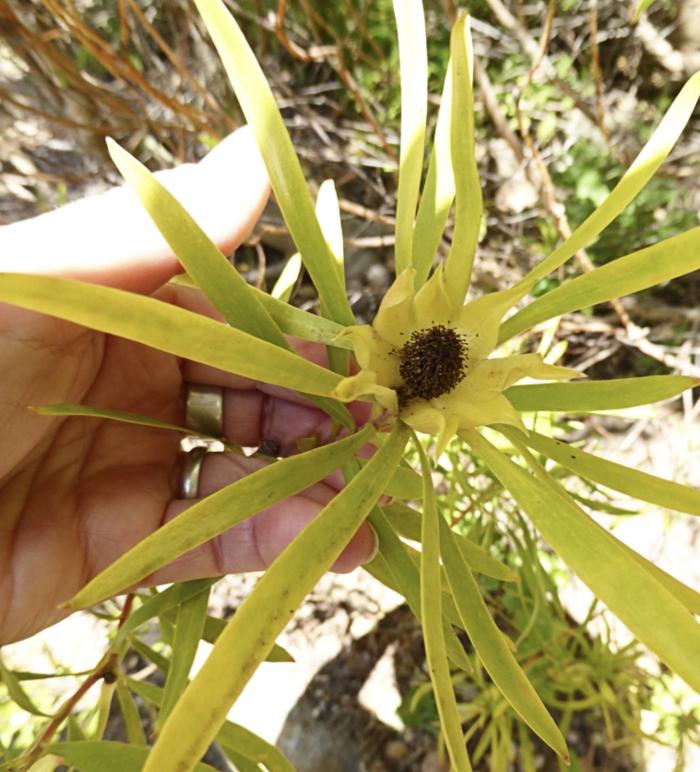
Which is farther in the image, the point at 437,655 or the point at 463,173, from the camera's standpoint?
the point at 463,173

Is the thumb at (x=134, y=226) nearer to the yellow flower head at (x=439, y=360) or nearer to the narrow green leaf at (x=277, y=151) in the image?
the narrow green leaf at (x=277, y=151)

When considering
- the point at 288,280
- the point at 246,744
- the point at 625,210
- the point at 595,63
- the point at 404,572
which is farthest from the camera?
the point at 625,210

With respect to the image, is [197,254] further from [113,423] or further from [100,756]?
[100,756]

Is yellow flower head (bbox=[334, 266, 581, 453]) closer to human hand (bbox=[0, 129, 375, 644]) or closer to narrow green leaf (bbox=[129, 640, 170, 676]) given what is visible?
human hand (bbox=[0, 129, 375, 644])

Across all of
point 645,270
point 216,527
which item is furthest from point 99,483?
point 645,270

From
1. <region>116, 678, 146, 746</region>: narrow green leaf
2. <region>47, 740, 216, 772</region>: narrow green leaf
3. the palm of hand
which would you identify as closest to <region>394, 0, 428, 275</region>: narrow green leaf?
the palm of hand

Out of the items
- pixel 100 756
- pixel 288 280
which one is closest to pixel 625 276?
pixel 288 280
